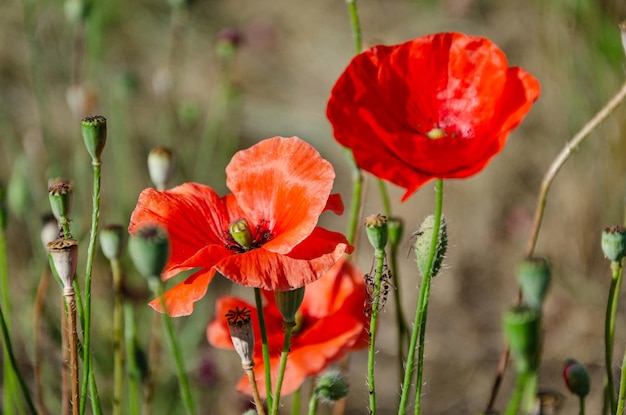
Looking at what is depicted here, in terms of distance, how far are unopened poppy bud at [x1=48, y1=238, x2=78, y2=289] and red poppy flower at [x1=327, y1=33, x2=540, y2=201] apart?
13.0 inches

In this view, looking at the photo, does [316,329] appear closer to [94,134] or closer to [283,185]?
[283,185]

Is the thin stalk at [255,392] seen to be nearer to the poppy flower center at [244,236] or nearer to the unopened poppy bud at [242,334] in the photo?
the unopened poppy bud at [242,334]

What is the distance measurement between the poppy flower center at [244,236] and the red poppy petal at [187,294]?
0.35 feet

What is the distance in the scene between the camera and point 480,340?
101 inches

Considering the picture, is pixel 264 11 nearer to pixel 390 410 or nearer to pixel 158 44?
pixel 158 44

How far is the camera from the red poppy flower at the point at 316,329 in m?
1.14

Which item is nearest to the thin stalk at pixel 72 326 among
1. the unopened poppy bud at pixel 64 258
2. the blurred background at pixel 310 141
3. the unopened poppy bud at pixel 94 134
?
the unopened poppy bud at pixel 64 258

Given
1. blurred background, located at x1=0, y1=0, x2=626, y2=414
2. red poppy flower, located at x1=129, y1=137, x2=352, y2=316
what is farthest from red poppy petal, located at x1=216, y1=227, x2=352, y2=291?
blurred background, located at x1=0, y1=0, x2=626, y2=414

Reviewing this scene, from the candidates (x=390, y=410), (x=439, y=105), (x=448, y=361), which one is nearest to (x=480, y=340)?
(x=448, y=361)

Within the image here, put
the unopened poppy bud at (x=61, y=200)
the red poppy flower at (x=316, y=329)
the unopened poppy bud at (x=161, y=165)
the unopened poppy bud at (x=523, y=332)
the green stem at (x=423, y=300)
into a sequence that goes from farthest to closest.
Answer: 1. the unopened poppy bud at (x=161, y=165)
2. the red poppy flower at (x=316, y=329)
3. the unopened poppy bud at (x=61, y=200)
4. the green stem at (x=423, y=300)
5. the unopened poppy bud at (x=523, y=332)

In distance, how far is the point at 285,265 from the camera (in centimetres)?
97

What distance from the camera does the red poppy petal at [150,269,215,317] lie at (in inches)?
38.2

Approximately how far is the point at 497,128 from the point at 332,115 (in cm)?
21

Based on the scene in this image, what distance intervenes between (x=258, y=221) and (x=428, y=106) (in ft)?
0.92
